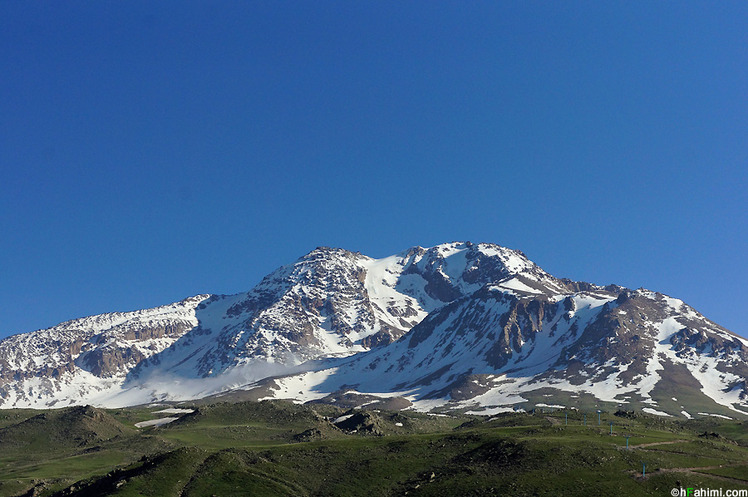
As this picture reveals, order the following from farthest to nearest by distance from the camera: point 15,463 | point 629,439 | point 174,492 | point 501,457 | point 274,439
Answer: point 274,439
point 15,463
point 629,439
point 501,457
point 174,492

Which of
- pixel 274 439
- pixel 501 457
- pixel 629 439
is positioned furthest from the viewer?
pixel 274 439

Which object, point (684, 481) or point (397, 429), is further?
point (397, 429)

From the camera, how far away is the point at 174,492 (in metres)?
111

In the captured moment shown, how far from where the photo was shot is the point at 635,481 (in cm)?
10350

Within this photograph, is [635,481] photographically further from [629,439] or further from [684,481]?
[629,439]

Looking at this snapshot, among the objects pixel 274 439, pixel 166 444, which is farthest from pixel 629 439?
pixel 166 444

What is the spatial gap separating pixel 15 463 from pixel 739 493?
15586 cm

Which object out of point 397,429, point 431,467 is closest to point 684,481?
point 431,467

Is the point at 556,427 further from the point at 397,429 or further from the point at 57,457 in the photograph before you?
the point at 57,457

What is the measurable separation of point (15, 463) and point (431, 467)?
4268 inches

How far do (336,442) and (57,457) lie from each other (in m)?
78.4

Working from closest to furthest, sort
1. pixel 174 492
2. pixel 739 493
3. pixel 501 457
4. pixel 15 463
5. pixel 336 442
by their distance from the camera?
pixel 739 493, pixel 174 492, pixel 501 457, pixel 336 442, pixel 15 463

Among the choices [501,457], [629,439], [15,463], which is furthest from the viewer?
[15,463]

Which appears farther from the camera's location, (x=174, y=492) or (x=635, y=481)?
(x=174, y=492)
